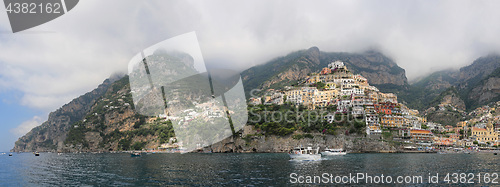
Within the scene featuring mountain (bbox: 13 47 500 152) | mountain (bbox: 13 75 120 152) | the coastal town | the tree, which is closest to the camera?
the coastal town

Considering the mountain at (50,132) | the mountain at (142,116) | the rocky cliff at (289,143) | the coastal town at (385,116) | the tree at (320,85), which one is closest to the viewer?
the rocky cliff at (289,143)

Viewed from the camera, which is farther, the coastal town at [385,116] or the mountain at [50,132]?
the mountain at [50,132]

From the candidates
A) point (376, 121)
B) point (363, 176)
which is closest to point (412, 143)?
point (376, 121)

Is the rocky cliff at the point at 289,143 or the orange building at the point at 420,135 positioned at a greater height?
the orange building at the point at 420,135

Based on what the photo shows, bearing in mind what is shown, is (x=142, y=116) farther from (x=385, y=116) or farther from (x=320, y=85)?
(x=385, y=116)

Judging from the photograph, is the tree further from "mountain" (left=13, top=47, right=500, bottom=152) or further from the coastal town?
"mountain" (left=13, top=47, right=500, bottom=152)

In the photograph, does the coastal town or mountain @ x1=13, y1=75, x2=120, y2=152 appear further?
mountain @ x1=13, y1=75, x2=120, y2=152

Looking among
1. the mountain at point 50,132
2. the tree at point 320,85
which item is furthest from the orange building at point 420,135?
the mountain at point 50,132

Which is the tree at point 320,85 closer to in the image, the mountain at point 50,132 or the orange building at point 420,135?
the orange building at point 420,135

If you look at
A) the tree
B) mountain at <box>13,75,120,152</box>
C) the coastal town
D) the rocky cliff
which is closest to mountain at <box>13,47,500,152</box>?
mountain at <box>13,75,120,152</box>
